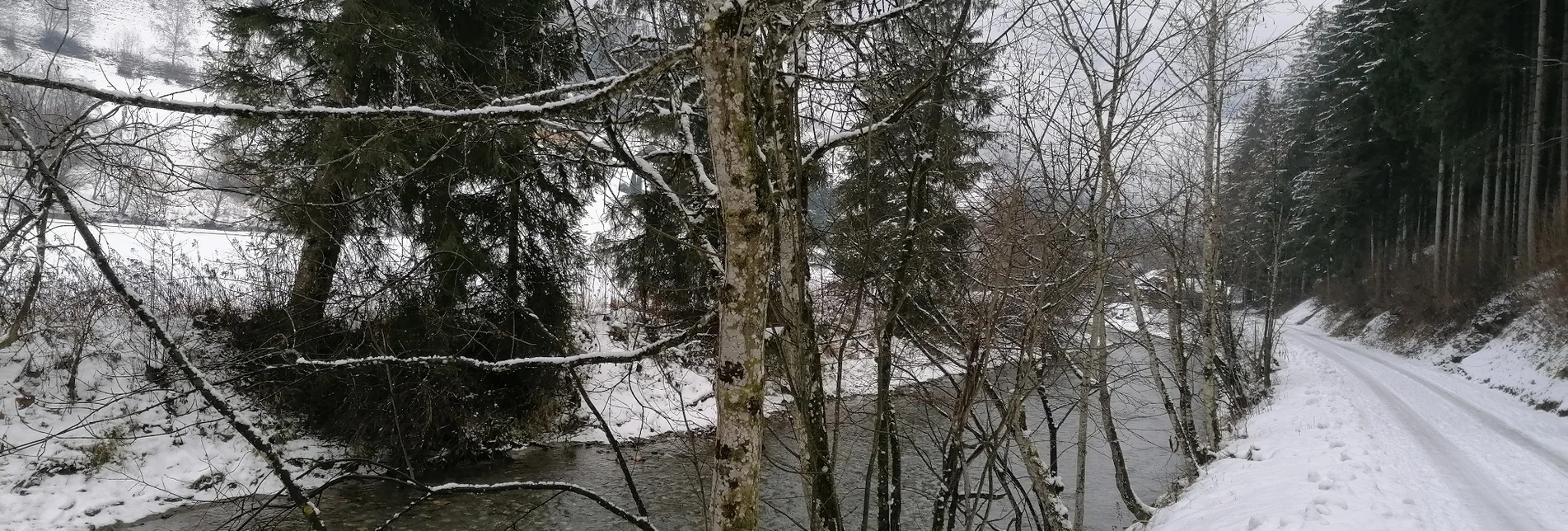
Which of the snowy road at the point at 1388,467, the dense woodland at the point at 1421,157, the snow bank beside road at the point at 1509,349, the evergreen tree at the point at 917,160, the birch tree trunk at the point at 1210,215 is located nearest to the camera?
the evergreen tree at the point at 917,160

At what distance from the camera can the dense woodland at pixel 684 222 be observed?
8.54 ft

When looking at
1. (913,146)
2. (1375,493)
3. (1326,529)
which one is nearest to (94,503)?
(913,146)

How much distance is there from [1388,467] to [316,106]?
9441 millimetres

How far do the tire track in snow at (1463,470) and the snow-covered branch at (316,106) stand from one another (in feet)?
24.7

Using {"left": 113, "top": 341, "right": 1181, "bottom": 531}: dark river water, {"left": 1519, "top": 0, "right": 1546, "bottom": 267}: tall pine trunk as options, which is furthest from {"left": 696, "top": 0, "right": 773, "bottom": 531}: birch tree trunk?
{"left": 1519, "top": 0, "right": 1546, "bottom": 267}: tall pine trunk

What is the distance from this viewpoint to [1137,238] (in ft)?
21.1

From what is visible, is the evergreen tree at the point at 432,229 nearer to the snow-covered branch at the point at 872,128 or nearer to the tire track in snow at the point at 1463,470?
the snow-covered branch at the point at 872,128

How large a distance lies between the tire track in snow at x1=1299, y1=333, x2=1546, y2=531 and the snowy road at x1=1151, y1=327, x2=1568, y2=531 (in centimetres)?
2

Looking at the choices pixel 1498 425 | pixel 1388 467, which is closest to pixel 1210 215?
pixel 1388 467

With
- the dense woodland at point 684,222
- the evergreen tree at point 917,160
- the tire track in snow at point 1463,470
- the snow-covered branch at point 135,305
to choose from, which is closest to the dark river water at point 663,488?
the dense woodland at point 684,222

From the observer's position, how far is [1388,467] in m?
7.35

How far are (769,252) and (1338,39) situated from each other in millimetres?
34345

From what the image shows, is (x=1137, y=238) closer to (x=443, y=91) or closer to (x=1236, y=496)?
(x=1236, y=496)

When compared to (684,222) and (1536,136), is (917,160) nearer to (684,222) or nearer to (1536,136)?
(684,222)
